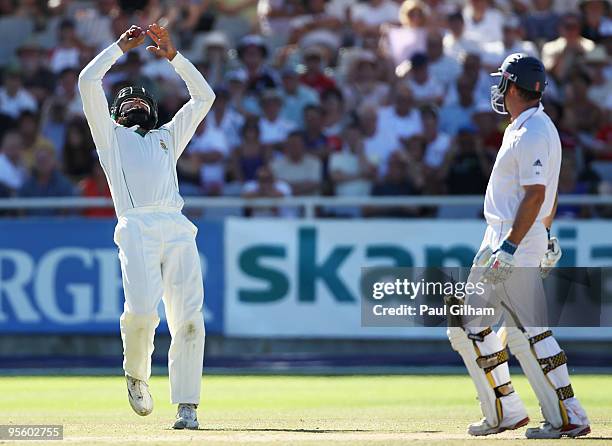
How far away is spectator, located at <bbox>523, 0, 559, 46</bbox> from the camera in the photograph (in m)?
19.1

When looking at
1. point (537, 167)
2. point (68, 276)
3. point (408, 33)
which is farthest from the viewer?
point (408, 33)

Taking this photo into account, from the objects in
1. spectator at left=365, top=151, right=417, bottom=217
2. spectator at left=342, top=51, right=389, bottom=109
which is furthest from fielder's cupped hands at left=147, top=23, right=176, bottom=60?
spectator at left=342, top=51, right=389, bottom=109

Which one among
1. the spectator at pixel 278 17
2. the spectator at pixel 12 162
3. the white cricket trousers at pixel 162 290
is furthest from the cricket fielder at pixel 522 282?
the spectator at pixel 278 17

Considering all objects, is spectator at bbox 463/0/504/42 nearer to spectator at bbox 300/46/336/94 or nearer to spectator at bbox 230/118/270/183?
spectator at bbox 300/46/336/94

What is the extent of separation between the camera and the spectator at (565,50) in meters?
18.0

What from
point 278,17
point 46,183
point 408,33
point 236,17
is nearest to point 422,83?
point 408,33

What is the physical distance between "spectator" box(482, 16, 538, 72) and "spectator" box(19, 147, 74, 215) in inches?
230

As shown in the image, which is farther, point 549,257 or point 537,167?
point 549,257

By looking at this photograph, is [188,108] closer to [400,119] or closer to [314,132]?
[314,132]

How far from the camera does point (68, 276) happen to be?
51.5ft

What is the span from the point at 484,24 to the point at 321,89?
2635 mm

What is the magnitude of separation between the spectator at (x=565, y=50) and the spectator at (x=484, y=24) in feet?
2.49

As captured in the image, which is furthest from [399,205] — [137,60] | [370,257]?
[137,60]

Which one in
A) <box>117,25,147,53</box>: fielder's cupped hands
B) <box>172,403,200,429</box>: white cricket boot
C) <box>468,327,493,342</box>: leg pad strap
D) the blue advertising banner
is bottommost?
the blue advertising banner
